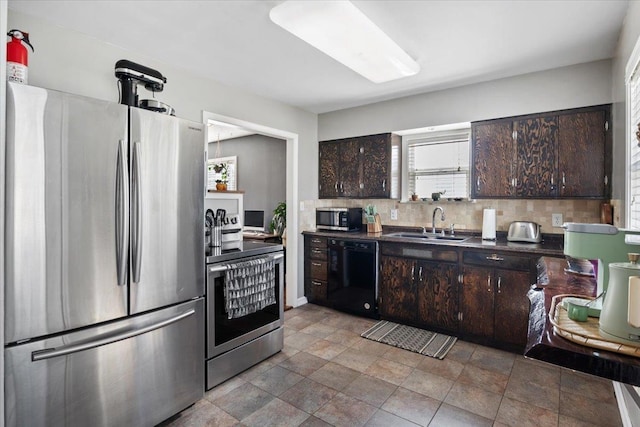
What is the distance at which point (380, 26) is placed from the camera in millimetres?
2332

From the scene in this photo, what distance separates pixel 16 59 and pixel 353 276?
332 centimetres

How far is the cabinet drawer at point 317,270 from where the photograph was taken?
4254 mm

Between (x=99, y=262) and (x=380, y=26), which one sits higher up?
(x=380, y=26)

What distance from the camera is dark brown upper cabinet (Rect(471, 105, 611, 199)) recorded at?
2861 millimetres

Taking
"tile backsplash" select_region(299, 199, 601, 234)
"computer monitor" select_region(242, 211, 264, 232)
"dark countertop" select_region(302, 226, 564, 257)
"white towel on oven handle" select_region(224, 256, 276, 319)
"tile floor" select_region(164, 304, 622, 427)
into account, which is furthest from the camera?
"computer monitor" select_region(242, 211, 264, 232)

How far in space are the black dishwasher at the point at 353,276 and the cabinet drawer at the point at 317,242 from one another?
10 cm

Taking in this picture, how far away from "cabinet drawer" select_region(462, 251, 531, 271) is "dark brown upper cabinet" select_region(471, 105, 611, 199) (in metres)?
0.63

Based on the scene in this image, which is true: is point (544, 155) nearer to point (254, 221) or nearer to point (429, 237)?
point (429, 237)

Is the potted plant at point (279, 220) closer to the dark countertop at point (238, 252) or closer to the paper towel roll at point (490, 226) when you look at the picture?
the dark countertop at point (238, 252)

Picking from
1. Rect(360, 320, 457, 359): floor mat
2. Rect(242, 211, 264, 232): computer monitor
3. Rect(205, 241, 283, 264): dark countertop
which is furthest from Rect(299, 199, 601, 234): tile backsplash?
Rect(242, 211, 264, 232): computer monitor

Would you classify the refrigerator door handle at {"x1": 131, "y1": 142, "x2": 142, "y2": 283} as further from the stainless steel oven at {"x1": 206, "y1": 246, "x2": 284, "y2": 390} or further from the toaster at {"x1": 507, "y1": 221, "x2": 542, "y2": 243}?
the toaster at {"x1": 507, "y1": 221, "x2": 542, "y2": 243}

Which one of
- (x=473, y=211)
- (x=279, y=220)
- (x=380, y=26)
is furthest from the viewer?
(x=279, y=220)

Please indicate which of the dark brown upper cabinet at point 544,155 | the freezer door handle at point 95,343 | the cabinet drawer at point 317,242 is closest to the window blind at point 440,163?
the dark brown upper cabinet at point 544,155

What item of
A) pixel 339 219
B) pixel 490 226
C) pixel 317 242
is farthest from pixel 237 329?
pixel 490 226
